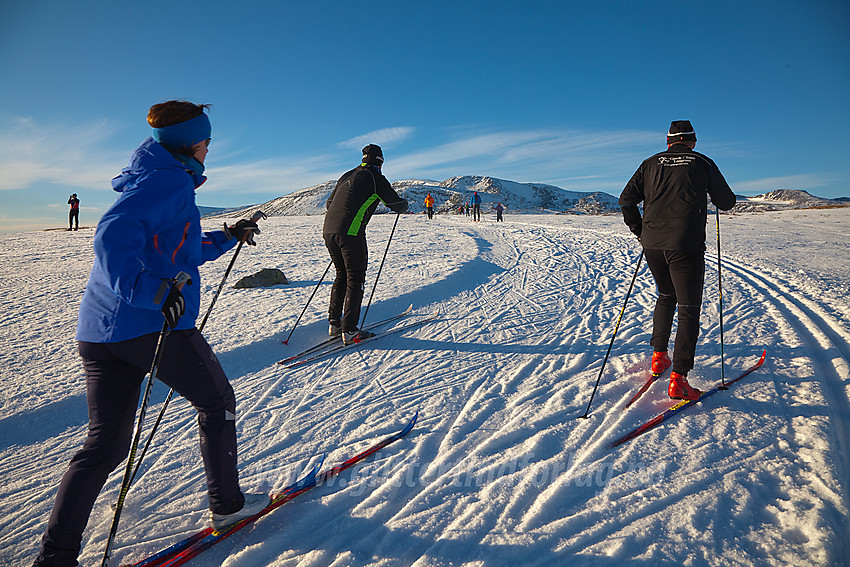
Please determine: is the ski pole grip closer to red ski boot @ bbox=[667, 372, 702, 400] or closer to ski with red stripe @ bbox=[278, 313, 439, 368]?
ski with red stripe @ bbox=[278, 313, 439, 368]

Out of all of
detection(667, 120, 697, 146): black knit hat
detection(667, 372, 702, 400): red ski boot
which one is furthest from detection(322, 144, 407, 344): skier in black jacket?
detection(667, 372, 702, 400): red ski boot

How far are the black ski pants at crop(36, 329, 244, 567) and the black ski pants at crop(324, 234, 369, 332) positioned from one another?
275cm

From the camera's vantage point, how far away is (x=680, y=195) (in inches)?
126

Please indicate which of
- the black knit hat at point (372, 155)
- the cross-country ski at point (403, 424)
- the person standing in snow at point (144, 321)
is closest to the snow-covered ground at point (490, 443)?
the cross-country ski at point (403, 424)

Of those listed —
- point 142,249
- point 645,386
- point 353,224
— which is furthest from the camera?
point 353,224

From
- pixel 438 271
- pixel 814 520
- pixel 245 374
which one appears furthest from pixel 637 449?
pixel 438 271

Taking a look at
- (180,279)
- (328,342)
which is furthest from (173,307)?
(328,342)

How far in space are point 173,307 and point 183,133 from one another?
82 centimetres

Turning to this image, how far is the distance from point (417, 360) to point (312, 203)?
16579 centimetres

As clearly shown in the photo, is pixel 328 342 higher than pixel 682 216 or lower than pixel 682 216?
lower

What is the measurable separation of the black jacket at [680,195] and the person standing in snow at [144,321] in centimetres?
319

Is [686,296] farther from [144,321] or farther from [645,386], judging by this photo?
[144,321]

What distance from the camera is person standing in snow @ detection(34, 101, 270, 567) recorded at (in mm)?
1642

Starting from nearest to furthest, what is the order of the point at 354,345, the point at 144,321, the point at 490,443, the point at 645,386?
the point at 144,321, the point at 490,443, the point at 645,386, the point at 354,345
